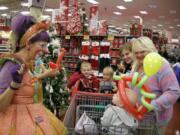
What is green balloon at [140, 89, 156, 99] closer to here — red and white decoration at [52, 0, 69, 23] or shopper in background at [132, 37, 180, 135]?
shopper in background at [132, 37, 180, 135]

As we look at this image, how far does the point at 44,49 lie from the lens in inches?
93.4

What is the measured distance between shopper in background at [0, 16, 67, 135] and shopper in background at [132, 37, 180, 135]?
30.4 inches

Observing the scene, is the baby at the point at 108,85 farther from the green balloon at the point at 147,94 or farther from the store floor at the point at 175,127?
the green balloon at the point at 147,94

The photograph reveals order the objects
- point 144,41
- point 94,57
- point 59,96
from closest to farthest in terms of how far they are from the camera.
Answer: point 144,41
point 59,96
point 94,57

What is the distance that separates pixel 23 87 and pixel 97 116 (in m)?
0.97

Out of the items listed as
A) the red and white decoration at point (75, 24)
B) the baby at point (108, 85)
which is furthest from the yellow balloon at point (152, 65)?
the red and white decoration at point (75, 24)

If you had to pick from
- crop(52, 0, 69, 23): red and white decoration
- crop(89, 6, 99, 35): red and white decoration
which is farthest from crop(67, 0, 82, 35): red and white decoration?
crop(89, 6, 99, 35): red and white decoration

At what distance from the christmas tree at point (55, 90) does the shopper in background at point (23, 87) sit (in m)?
2.31

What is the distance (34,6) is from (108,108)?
227cm

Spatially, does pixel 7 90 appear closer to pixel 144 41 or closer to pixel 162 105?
pixel 162 105

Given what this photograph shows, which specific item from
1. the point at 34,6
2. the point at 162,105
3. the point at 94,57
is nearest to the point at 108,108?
the point at 162,105

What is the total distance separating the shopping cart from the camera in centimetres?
→ 269

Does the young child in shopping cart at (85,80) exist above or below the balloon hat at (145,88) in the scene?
below

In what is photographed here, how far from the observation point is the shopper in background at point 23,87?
221 centimetres
